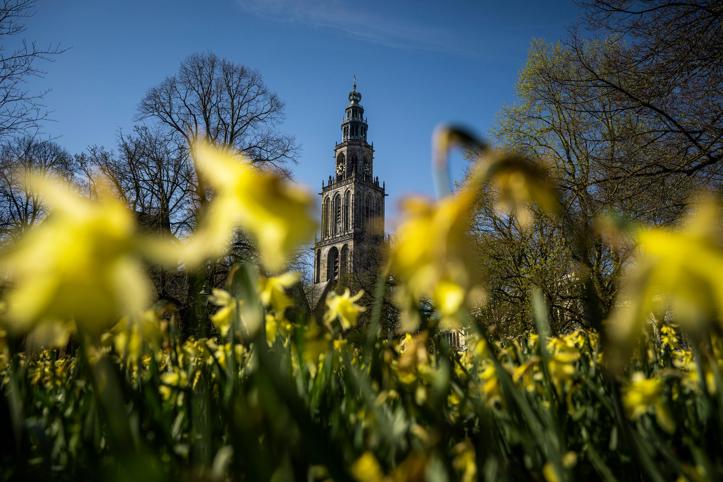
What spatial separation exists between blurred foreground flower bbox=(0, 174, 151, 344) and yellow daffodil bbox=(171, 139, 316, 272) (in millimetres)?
72

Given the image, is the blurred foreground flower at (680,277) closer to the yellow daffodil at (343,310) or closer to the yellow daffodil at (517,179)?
the yellow daffodil at (517,179)

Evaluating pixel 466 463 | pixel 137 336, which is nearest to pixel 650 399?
pixel 466 463

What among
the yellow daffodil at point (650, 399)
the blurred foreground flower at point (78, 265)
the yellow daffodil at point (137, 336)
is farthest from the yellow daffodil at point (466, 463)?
the yellow daffodil at point (137, 336)

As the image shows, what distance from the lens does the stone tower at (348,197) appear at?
5575 centimetres

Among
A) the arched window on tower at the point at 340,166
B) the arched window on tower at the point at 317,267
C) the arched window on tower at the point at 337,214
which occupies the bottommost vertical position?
the arched window on tower at the point at 317,267

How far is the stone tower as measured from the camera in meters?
55.8

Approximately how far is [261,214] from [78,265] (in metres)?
0.18

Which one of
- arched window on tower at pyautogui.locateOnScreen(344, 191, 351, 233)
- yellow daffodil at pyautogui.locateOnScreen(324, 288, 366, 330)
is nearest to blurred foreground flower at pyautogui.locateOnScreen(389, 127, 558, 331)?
yellow daffodil at pyautogui.locateOnScreen(324, 288, 366, 330)

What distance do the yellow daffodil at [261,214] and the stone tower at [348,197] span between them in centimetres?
5362

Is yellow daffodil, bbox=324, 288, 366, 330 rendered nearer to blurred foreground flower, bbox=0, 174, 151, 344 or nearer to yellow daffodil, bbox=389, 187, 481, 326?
yellow daffodil, bbox=389, 187, 481, 326

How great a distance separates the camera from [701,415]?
1.19 meters

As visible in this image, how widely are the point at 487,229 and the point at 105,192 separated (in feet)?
39.9

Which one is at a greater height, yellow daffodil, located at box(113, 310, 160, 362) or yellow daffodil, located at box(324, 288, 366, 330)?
yellow daffodil, located at box(324, 288, 366, 330)

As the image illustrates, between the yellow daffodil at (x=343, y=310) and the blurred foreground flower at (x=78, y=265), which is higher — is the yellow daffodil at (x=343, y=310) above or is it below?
above
